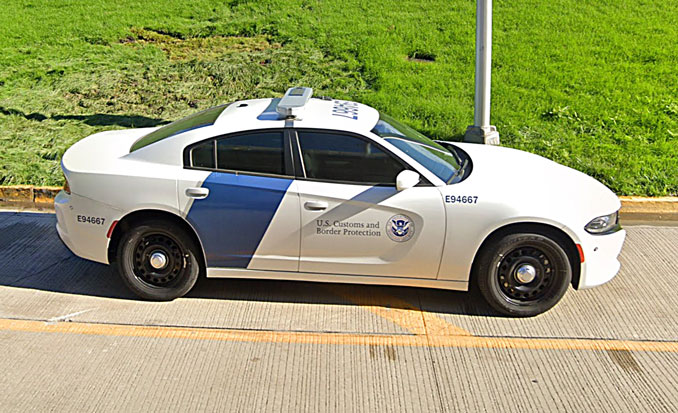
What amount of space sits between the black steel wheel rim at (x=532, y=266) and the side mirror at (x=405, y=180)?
0.89 meters

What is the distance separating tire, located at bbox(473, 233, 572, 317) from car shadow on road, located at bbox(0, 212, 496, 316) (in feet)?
0.73

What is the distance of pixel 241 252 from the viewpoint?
5.59 meters

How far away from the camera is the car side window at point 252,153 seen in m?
5.57

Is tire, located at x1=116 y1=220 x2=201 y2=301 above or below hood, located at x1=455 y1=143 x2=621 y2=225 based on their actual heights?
below

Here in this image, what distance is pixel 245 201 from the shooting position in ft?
17.9

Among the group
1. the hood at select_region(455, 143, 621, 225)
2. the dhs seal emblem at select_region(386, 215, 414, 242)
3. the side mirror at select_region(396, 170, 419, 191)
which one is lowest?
the dhs seal emblem at select_region(386, 215, 414, 242)

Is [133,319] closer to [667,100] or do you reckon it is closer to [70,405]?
[70,405]

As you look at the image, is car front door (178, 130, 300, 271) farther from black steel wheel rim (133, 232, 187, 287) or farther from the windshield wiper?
the windshield wiper

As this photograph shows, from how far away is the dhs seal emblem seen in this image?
5398mm

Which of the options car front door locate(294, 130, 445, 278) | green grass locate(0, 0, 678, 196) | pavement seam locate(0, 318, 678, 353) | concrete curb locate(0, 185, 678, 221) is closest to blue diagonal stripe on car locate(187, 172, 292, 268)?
car front door locate(294, 130, 445, 278)

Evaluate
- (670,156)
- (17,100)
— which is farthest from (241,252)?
(17,100)

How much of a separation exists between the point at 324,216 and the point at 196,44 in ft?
25.2

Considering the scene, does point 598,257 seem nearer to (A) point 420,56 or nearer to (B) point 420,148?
(B) point 420,148

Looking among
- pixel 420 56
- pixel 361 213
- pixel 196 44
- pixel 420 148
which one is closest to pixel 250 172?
pixel 361 213
